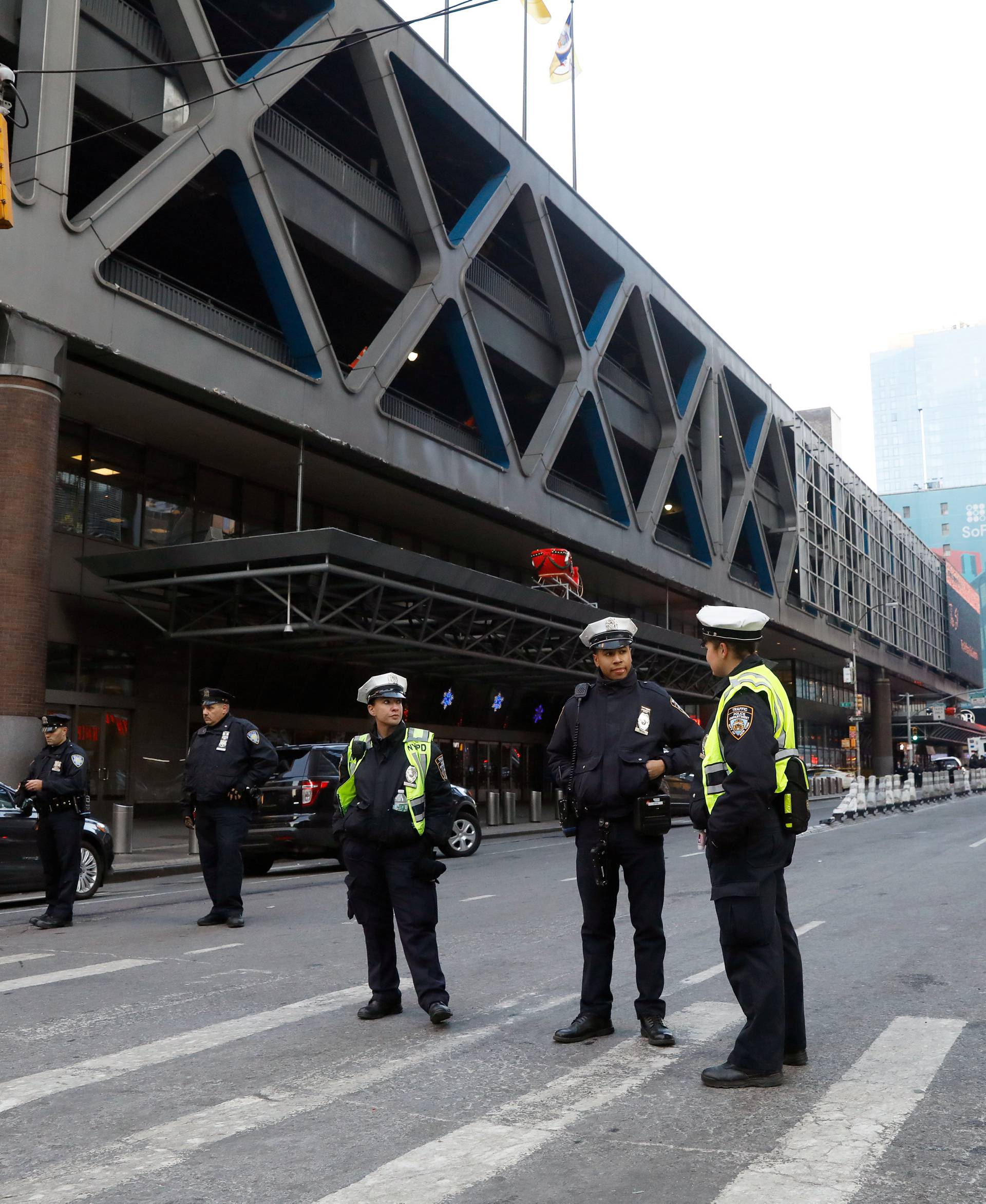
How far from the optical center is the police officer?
6457 mm

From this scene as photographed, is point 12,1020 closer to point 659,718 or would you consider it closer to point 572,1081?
point 572,1081

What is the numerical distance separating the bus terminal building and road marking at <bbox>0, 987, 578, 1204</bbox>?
48.9ft

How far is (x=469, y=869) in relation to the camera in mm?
17234

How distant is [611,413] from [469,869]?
1056 inches

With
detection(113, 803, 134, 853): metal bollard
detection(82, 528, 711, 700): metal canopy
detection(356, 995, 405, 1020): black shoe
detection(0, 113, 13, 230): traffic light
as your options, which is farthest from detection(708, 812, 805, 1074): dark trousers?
detection(113, 803, 134, 853): metal bollard

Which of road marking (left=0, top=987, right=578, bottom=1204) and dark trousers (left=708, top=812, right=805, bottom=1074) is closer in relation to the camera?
road marking (left=0, top=987, right=578, bottom=1204)

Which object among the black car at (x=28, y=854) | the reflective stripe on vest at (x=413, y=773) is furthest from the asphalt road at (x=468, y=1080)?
the black car at (x=28, y=854)

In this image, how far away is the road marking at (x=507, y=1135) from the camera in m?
3.82

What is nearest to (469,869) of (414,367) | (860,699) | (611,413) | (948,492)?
(414,367)

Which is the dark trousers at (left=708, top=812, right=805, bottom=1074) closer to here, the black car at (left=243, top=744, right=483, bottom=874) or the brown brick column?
the black car at (left=243, top=744, right=483, bottom=874)

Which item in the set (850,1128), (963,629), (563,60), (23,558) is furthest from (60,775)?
(963,629)

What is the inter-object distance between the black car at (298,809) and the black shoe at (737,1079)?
11.5 meters

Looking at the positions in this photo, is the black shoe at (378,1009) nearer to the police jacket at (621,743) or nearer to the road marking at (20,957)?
the police jacket at (621,743)

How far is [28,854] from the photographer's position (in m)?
13.0
